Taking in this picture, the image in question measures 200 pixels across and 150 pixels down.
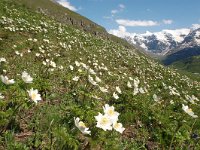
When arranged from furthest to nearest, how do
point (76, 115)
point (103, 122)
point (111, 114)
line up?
point (76, 115) → point (111, 114) → point (103, 122)

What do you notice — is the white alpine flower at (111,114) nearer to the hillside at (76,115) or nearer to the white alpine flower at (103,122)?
the hillside at (76,115)

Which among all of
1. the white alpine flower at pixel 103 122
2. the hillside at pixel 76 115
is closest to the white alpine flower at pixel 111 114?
the hillside at pixel 76 115

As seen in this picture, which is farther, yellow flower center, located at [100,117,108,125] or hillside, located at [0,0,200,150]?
hillside, located at [0,0,200,150]

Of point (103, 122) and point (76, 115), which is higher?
point (103, 122)

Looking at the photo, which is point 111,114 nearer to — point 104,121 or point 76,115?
point 104,121

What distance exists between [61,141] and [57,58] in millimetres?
13832

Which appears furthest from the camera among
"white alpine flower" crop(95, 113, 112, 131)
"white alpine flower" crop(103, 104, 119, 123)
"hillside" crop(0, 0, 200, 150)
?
"hillside" crop(0, 0, 200, 150)

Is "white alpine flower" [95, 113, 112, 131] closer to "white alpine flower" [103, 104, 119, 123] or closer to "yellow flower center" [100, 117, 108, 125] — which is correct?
"yellow flower center" [100, 117, 108, 125]

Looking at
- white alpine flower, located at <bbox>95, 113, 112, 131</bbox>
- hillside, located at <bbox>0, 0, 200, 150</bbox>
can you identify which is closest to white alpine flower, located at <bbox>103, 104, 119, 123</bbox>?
hillside, located at <bbox>0, 0, 200, 150</bbox>

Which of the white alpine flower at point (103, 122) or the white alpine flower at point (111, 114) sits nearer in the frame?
the white alpine flower at point (103, 122)

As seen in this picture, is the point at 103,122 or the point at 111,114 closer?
the point at 103,122

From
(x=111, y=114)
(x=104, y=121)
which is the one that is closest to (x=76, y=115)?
(x=111, y=114)

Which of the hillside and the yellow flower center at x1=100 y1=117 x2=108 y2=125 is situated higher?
the yellow flower center at x1=100 y1=117 x2=108 y2=125

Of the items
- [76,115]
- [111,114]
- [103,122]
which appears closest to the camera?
[103,122]
